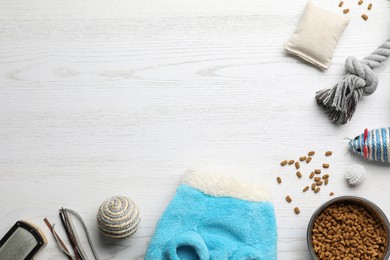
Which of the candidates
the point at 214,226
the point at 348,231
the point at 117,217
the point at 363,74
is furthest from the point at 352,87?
the point at 117,217

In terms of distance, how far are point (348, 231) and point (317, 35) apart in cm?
45

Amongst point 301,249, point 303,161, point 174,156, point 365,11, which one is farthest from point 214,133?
point 365,11

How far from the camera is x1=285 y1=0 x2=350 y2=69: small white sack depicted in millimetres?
1238

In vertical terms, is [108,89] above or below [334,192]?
above

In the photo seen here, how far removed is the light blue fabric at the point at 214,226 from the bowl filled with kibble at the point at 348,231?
103 millimetres

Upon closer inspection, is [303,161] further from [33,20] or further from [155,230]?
[33,20]

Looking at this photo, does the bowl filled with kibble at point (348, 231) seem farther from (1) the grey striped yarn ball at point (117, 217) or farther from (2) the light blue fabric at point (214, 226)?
(1) the grey striped yarn ball at point (117, 217)

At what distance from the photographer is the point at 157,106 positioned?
1.27 meters

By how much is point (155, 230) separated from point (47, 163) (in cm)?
30

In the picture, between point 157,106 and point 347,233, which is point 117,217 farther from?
point 347,233

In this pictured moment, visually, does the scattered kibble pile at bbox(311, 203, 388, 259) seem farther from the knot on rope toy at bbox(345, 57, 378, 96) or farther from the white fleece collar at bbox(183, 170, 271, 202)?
the knot on rope toy at bbox(345, 57, 378, 96)

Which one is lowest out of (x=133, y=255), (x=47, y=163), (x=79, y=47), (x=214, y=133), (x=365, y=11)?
(x=133, y=255)

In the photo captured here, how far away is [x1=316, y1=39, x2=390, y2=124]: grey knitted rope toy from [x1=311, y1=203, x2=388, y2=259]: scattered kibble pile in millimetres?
213

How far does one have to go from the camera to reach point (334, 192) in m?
1.26
